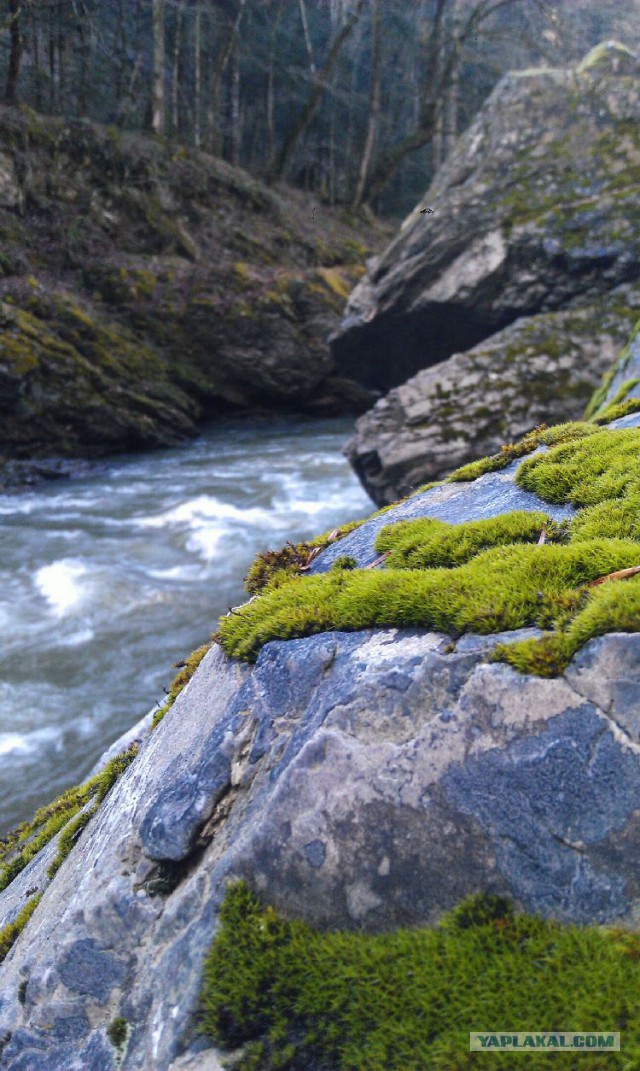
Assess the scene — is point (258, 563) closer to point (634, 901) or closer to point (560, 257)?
point (634, 901)

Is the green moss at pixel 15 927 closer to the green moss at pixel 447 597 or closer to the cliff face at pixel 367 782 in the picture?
the cliff face at pixel 367 782

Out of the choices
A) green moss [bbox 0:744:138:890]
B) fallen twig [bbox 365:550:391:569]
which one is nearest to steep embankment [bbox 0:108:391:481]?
green moss [bbox 0:744:138:890]

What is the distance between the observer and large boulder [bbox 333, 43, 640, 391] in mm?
13109

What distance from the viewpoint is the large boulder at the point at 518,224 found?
43.0ft

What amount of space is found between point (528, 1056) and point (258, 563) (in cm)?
296

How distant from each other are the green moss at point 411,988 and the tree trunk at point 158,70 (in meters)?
29.2

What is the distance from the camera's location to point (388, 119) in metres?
41.7

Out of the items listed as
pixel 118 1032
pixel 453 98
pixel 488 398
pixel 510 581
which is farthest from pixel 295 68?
pixel 118 1032

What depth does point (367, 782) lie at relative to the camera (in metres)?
2.80

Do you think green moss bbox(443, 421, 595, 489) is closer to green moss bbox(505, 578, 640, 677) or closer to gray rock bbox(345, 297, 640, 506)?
Result: green moss bbox(505, 578, 640, 677)

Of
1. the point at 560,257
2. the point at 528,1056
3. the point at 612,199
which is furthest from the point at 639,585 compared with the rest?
the point at 612,199

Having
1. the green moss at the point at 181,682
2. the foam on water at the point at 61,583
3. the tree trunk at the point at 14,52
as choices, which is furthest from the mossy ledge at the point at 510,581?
the tree trunk at the point at 14,52

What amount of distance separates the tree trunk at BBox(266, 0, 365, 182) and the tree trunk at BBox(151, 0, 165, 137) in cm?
604

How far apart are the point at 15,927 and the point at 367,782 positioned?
2164 mm
